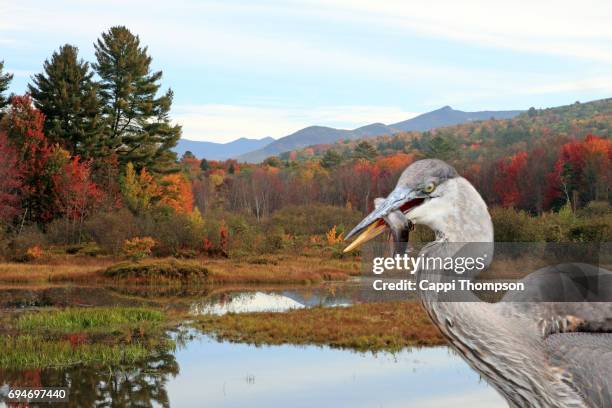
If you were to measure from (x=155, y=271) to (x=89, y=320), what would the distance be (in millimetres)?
11726

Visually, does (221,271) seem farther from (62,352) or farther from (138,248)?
(62,352)

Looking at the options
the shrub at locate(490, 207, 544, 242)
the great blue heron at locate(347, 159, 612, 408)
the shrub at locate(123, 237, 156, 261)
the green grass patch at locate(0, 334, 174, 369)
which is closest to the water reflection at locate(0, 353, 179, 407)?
the green grass patch at locate(0, 334, 174, 369)

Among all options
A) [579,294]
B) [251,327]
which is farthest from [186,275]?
[579,294]

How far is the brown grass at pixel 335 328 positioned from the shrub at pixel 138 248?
16471mm

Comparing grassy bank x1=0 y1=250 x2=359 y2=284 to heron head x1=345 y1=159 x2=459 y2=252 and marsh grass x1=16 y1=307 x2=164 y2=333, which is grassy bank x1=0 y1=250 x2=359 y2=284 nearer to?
marsh grass x1=16 y1=307 x2=164 y2=333

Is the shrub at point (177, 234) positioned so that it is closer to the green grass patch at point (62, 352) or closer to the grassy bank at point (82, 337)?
the grassy bank at point (82, 337)

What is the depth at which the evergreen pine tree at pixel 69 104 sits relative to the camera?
164ft

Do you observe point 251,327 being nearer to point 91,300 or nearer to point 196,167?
point 91,300

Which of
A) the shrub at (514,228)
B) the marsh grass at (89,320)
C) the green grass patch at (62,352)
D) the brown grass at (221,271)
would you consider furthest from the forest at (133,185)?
the green grass patch at (62,352)

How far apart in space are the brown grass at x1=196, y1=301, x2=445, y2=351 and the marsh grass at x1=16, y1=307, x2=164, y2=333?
172 cm

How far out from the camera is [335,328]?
18969 millimetres

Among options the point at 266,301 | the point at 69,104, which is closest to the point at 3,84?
the point at 69,104

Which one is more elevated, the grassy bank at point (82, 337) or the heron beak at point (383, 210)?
the heron beak at point (383, 210)

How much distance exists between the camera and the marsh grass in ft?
63.2
